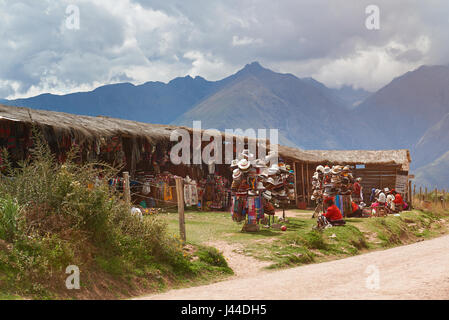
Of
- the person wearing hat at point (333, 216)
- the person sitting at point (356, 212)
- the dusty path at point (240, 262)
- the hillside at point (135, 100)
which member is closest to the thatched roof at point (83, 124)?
the dusty path at point (240, 262)

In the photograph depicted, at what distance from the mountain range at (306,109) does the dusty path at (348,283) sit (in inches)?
5761

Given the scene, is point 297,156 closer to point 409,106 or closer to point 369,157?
point 369,157

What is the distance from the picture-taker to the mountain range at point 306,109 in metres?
163

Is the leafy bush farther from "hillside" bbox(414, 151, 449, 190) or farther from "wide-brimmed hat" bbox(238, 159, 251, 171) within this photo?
"hillside" bbox(414, 151, 449, 190)

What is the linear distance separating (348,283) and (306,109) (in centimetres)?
18500

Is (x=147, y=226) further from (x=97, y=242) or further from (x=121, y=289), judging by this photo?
(x=121, y=289)

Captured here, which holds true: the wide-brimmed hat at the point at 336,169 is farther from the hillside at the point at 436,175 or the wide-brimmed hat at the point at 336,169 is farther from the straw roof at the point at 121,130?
the hillside at the point at 436,175

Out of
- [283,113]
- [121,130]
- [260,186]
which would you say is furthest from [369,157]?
[283,113]

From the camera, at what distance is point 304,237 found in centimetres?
1244

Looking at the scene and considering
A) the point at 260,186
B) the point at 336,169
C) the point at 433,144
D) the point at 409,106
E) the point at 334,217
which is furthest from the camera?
the point at 409,106

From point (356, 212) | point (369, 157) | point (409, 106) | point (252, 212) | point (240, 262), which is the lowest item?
point (240, 262)

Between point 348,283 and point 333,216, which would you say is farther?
point 333,216
